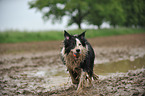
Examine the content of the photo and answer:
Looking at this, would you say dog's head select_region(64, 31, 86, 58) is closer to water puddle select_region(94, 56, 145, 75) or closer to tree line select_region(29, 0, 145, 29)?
water puddle select_region(94, 56, 145, 75)

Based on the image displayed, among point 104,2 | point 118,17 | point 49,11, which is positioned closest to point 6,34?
point 49,11

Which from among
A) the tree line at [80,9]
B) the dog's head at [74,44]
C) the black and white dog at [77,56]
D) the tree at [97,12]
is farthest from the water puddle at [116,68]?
the tree at [97,12]

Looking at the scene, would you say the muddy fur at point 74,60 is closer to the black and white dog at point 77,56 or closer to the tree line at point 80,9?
the black and white dog at point 77,56

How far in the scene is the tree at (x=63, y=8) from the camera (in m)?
33.0

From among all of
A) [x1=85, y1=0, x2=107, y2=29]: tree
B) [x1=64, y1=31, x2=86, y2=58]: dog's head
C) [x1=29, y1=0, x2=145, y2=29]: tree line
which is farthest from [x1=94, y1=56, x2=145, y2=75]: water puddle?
[x1=85, y1=0, x2=107, y2=29]: tree

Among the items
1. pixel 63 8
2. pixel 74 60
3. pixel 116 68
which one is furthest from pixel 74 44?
pixel 63 8

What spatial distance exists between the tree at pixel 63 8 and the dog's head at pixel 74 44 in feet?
93.4

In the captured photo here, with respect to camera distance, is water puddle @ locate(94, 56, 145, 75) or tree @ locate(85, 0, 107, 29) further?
tree @ locate(85, 0, 107, 29)

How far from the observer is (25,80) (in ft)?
20.3

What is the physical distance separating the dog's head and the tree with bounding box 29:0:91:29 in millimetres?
28470

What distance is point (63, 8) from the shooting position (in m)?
34.4

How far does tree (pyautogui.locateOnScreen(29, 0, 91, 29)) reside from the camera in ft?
108

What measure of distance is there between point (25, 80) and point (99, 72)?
104 inches

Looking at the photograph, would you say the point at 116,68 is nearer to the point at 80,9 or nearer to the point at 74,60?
the point at 74,60
